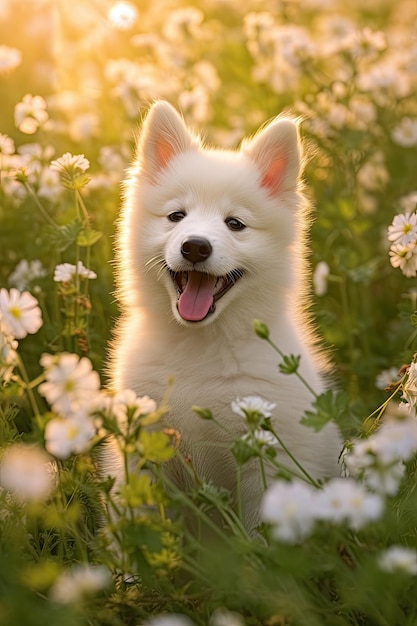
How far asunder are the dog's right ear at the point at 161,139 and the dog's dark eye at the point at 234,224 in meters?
0.43

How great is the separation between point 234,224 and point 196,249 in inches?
14.1

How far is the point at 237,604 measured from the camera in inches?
100

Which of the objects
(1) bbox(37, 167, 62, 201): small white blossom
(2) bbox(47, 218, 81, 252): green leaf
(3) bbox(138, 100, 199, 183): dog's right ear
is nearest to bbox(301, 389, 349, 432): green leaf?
(2) bbox(47, 218, 81, 252): green leaf

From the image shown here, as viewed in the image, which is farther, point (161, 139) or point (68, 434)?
point (161, 139)

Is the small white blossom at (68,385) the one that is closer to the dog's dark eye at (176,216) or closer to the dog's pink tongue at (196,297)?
the dog's pink tongue at (196,297)

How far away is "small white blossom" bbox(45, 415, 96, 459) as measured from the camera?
231 cm

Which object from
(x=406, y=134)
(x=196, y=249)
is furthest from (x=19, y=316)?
(x=406, y=134)

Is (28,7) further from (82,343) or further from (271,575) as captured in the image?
(271,575)

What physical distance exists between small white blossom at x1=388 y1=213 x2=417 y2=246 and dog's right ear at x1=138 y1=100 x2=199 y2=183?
1.13 m

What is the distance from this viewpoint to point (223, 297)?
3.75 m

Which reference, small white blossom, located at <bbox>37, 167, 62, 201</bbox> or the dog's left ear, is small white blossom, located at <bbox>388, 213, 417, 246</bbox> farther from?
small white blossom, located at <bbox>37, 167, 62, 201</bbox>

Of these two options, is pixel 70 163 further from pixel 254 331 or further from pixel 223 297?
pixel 254 331

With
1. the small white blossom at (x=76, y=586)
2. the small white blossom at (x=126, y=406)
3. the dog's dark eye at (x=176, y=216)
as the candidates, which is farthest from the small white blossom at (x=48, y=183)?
the small white blossom at (x=76, y=586)

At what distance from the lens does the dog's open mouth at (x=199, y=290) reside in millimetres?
3668
